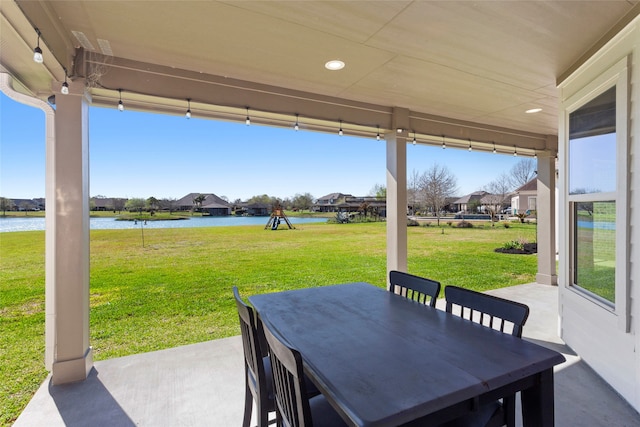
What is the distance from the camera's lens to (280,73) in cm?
270

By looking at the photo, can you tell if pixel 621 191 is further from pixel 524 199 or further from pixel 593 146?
pixel 524 199

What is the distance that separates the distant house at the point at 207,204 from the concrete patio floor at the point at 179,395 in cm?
383

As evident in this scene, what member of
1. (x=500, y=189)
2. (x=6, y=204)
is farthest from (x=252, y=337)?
(x=500, y=189)

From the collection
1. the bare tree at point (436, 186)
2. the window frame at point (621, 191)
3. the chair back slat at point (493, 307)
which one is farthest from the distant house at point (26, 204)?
the bare tree at point (436, 186)

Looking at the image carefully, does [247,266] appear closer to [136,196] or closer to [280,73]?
A: [136,196]

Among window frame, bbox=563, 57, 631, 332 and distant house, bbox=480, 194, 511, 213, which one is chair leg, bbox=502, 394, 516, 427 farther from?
distant house, bbox=480, 194, 511, 213

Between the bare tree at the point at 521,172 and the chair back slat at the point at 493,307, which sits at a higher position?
the bare tree at the point at 521,172

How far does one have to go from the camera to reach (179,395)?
2156 millimetres

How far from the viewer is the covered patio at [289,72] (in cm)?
184

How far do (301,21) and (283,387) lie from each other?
200cm

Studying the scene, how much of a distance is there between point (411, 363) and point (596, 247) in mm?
2388

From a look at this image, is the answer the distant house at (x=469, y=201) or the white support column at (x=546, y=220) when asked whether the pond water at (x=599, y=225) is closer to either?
the white support column at (x=546, y=220)

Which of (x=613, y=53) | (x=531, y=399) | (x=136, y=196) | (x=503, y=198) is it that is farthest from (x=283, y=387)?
(x=503, y=198)

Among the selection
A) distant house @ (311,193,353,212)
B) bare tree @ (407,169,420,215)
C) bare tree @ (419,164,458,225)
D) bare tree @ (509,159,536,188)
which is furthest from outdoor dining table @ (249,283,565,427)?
bare tree @ (509,159,536,188)
